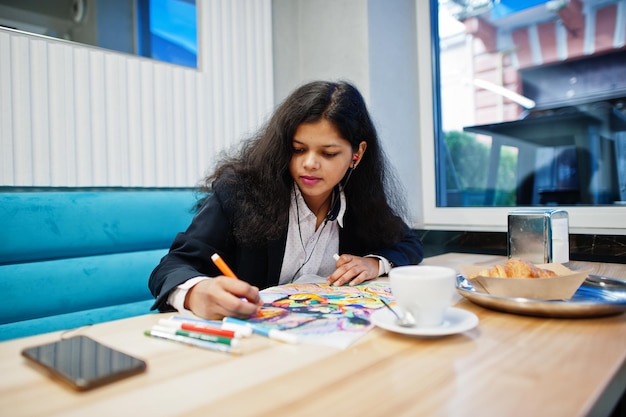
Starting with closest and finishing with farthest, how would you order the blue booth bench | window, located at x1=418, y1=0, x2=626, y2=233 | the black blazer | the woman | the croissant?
the croissant, the black blazer, the woman, the blue booth bench, window, located at x1=418, y1=0, x2=626, y2=233

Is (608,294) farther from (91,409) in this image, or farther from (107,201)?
(107,201)

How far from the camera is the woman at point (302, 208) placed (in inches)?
44.8

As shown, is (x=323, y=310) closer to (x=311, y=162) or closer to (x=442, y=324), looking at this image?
(x=442, y=324)

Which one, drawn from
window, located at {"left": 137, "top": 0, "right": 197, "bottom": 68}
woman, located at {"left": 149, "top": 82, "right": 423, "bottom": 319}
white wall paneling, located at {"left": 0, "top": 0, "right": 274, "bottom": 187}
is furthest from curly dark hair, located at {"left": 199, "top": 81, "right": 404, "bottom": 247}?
window, located at {"left": 137, "top": 0, "right": 197, "bottom": 68}

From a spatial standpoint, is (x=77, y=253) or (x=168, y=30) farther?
(x=168, y=30)

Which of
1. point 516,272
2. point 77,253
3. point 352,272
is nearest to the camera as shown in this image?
point 516,272

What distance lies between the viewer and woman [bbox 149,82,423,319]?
1.14 metres

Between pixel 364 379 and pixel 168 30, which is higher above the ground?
pixel 168 30

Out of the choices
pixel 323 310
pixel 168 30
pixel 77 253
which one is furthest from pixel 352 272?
pixel 168 30

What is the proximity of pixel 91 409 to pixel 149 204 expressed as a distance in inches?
48.0

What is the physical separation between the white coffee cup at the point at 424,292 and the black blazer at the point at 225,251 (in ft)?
1.61

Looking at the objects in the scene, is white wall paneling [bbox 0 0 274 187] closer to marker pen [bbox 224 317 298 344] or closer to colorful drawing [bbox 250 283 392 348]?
colorful drawing [bbox 250 283 392 348]

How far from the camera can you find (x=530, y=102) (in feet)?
6.50

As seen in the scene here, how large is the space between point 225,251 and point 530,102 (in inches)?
62.3
